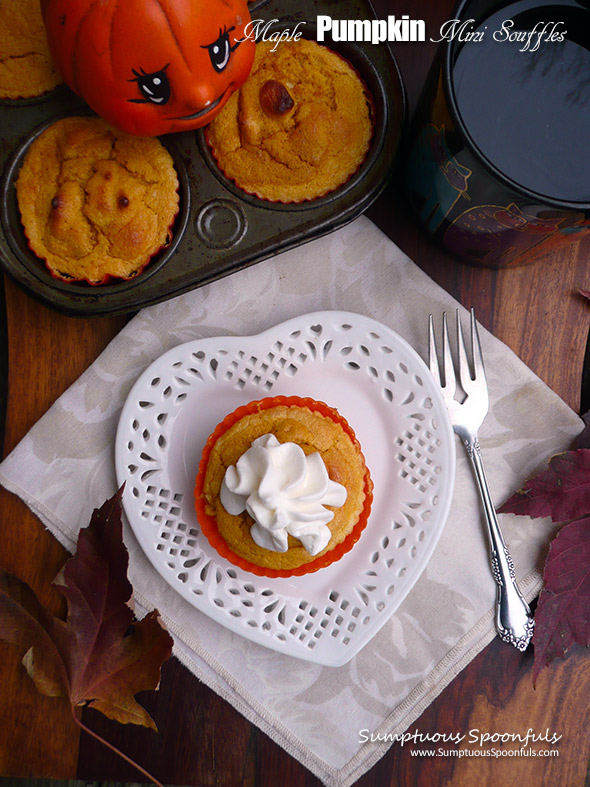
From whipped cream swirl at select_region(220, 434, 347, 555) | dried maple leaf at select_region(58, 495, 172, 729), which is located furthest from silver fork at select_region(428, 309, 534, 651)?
dried maple leaf at select_region(58, 495, 172, 729)

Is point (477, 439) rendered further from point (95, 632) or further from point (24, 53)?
point (24, 53)

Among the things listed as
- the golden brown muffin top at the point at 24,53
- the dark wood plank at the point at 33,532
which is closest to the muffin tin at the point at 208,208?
the golden brown muffin top at the point at 24,53

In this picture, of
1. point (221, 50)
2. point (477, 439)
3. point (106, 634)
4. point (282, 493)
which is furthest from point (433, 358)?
point (106, 634)

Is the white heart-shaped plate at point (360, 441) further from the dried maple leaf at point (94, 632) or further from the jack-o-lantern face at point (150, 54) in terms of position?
the jack-o-lantern face at point (150, 54)

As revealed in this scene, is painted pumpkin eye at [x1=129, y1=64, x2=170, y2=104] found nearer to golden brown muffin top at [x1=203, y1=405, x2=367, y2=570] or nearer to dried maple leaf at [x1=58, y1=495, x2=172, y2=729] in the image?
golden brown muffin top at [x1=203, y1=405, x2=367, y2=570]

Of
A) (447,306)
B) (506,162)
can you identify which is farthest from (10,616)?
(506,162)

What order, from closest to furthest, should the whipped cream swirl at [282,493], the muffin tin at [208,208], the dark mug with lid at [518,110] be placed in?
the dark mug with lid at [518,110] < the whipped cream swirl at [282,493] < the muffin tin at [208,208]

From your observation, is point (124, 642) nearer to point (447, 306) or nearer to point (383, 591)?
point (383, 591)
